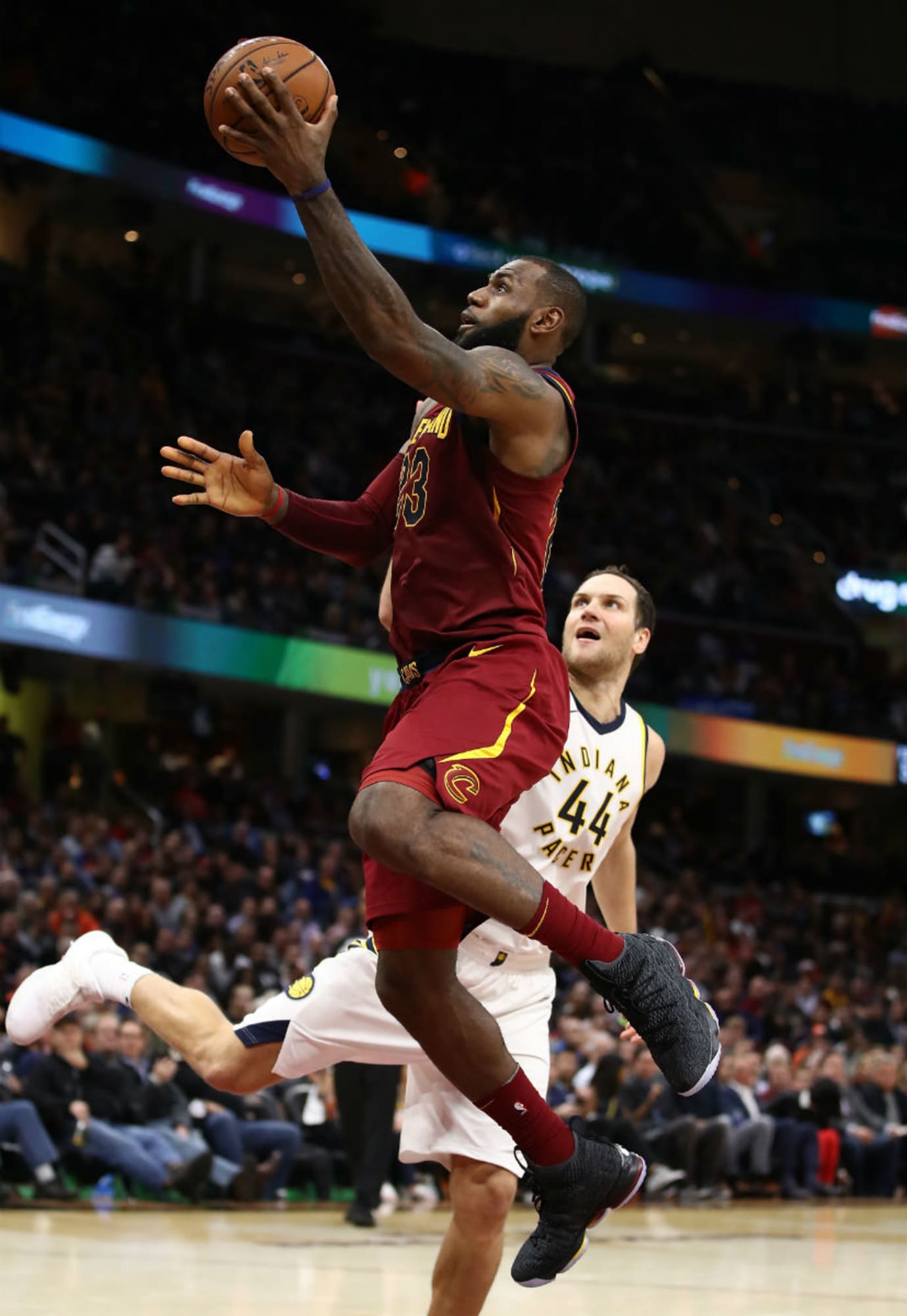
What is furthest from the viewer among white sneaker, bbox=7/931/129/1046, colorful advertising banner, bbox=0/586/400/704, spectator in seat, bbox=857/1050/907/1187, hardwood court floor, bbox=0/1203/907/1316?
colorful advertising banner, bbox=0/586/400/704

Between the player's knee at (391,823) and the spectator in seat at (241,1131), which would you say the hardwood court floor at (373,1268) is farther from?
the player's knee at (391,823)

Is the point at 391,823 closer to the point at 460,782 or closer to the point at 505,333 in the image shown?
the point at 460,782

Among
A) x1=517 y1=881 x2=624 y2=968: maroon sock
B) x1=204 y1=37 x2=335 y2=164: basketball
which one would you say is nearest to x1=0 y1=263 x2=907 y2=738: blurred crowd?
x1=204 y1=37 x2=335 y2=164: basketball

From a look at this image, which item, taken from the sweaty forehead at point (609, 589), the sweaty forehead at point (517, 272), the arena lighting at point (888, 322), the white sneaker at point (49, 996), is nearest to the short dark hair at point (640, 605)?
the sweaty forehead at point (609, 589)

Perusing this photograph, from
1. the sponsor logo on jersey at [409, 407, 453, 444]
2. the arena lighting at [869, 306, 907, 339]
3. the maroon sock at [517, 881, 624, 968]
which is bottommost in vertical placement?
the maroon sock at [517, 881, 624, 968]

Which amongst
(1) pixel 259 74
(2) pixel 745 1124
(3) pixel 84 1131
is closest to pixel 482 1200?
(1) pixel 259 74

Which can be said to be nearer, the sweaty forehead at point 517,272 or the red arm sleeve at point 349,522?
the sweaty forehead at point 517,272

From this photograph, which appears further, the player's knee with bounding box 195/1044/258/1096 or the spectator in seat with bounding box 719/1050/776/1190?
the spectator in seat with bounding box 719/1050/776/1190

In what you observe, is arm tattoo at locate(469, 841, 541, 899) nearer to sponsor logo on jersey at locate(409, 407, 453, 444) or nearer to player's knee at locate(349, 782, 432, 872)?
player's knee at locate(349, 782, 432, 872)

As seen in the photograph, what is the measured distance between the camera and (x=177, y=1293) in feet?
26.5

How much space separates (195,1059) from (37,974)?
0.71m

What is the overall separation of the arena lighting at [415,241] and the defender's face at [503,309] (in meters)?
17.7

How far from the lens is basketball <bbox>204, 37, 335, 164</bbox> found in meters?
4.70

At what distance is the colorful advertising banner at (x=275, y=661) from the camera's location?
22609mm
